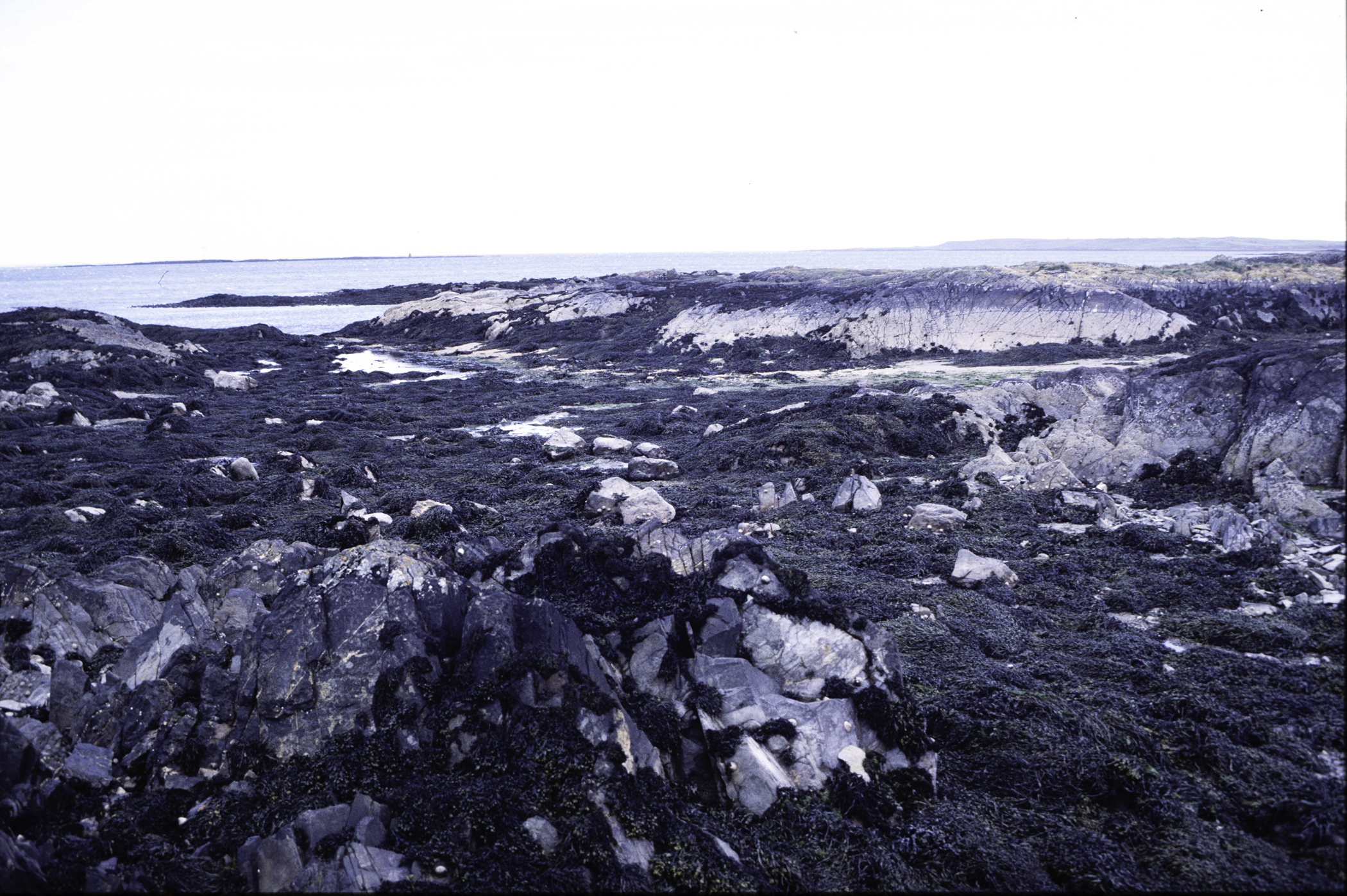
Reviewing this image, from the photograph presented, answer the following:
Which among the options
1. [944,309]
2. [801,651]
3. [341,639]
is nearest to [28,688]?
[341,639]

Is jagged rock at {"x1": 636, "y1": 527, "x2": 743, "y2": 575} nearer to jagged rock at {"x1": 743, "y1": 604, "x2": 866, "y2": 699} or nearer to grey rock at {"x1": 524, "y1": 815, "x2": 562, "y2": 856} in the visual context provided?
jagged rock at {"x1": 743, "y1": 604, "x2": 866, "y2": 699}

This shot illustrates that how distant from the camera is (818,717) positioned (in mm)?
5859

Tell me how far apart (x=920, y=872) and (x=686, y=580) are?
3.27 meters

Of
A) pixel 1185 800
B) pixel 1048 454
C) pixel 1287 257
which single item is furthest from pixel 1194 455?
pixel 1287 257

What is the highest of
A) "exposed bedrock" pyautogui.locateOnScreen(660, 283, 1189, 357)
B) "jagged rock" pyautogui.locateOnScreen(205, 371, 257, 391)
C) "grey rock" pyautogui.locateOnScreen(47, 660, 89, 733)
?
"exposed bedrock" pyautogui.locateOnScreen(660, 283, 1189, 357)

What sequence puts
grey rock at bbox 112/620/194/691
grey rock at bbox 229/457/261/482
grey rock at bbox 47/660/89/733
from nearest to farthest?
1. grey rock at bbox 47/660/89/733
2. grey rock at bbox 112/620/194/691
3. grey rock at bbox 229/457/261/482

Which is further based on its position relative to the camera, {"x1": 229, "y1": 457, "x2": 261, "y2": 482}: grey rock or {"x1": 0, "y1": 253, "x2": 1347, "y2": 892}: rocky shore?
{"x1": 229, "y1": 457, "x2": 261, "y2": 482}: grey rock

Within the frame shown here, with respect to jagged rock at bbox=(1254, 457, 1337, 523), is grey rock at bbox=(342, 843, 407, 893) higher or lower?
lower

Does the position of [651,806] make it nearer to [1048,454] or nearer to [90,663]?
[90,663]

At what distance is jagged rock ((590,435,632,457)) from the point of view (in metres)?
18.6

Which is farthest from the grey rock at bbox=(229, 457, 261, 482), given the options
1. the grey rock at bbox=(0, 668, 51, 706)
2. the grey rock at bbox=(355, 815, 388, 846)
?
the grey rock at bbox=(355, 815, 388, 846)

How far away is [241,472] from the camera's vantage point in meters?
16.4

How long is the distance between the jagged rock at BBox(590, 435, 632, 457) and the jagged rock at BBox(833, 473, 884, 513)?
6916 mm

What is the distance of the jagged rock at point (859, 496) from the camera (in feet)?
41.5
